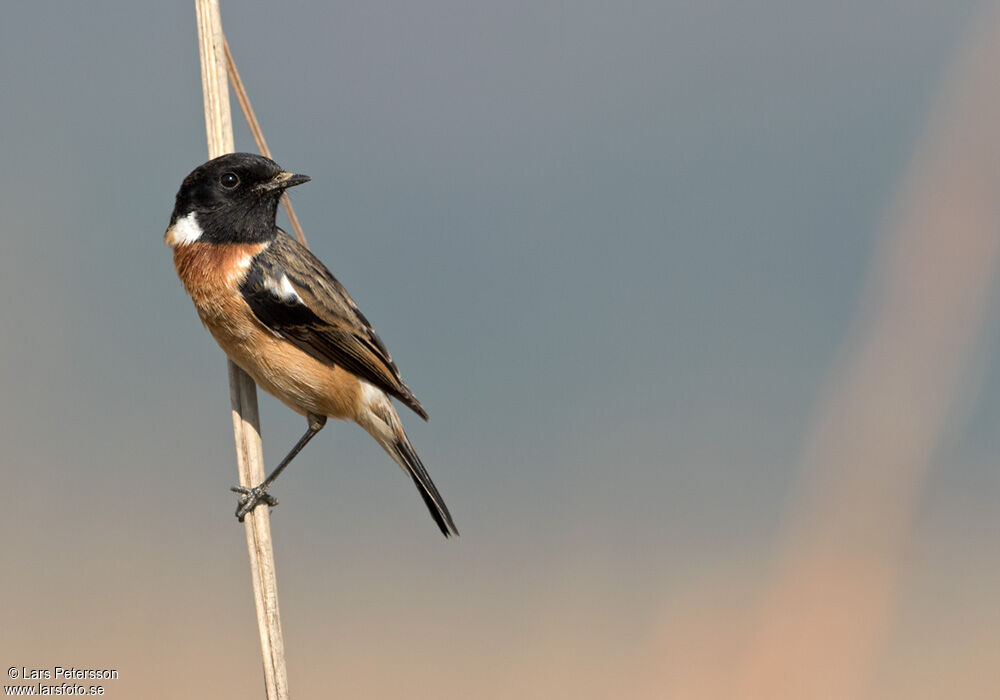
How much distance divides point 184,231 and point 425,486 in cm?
134

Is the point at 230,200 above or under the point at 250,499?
above

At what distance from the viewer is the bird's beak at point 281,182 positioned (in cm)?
348

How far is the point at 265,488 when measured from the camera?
322 cm

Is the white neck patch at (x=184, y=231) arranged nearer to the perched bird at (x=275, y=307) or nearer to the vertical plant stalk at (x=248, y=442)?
the perched bird at (x=275, y=307)

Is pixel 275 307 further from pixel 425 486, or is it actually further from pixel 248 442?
pixel 425 486

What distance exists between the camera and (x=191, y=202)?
367 cm

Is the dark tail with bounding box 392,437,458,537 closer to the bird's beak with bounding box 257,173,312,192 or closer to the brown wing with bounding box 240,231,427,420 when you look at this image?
the brown wing with bounding box 240,231,427,420

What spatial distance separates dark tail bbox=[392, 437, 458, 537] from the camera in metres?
3.65

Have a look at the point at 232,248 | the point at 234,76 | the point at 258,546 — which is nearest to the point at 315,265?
the point at 232,248

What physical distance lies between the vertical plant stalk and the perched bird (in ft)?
0.52

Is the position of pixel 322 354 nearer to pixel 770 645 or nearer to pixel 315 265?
pixel 315 265

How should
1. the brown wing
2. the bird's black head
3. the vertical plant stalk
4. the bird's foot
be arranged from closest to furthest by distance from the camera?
the vertical plant stalk → the bird's foot → the bird's black head → the brown wing

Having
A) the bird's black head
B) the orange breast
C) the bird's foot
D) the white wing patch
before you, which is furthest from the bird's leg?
the bird's black head

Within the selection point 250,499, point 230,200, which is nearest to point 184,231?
point 230,200
